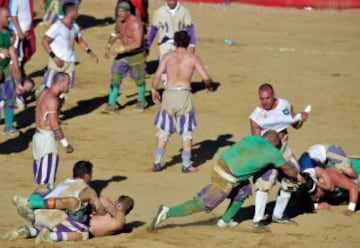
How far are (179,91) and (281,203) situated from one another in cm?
282

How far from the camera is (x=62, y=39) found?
20.5 m

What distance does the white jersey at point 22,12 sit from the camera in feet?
72.1

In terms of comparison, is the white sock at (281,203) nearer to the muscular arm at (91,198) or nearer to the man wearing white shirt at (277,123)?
the man wearing white shirt at (277,123)

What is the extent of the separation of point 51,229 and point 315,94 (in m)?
9.48

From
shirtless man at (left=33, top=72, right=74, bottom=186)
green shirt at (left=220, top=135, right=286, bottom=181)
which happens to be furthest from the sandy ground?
green shirt at (left=220, top=135, right=286, bottom=181)

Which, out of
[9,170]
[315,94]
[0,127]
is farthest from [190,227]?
[315,94]

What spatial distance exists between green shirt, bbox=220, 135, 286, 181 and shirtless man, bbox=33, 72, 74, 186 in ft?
7.55

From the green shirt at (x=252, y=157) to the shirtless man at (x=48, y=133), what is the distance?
7.55 ft

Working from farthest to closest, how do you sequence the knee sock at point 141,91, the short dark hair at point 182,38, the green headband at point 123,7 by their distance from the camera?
1. the knee sock at point 141,91
2. the green headband at point 123,7
3. the short dark hair at point 182,38

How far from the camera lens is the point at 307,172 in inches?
629

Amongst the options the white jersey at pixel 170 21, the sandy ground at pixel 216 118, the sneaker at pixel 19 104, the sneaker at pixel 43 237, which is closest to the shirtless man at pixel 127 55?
the sandy ground at pixel 216 118

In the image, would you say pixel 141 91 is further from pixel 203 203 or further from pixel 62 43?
pixel 203 203

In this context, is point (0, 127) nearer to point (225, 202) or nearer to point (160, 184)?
point (160, 184)


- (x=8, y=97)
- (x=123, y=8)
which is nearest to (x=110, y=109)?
(x=123, y=8)
